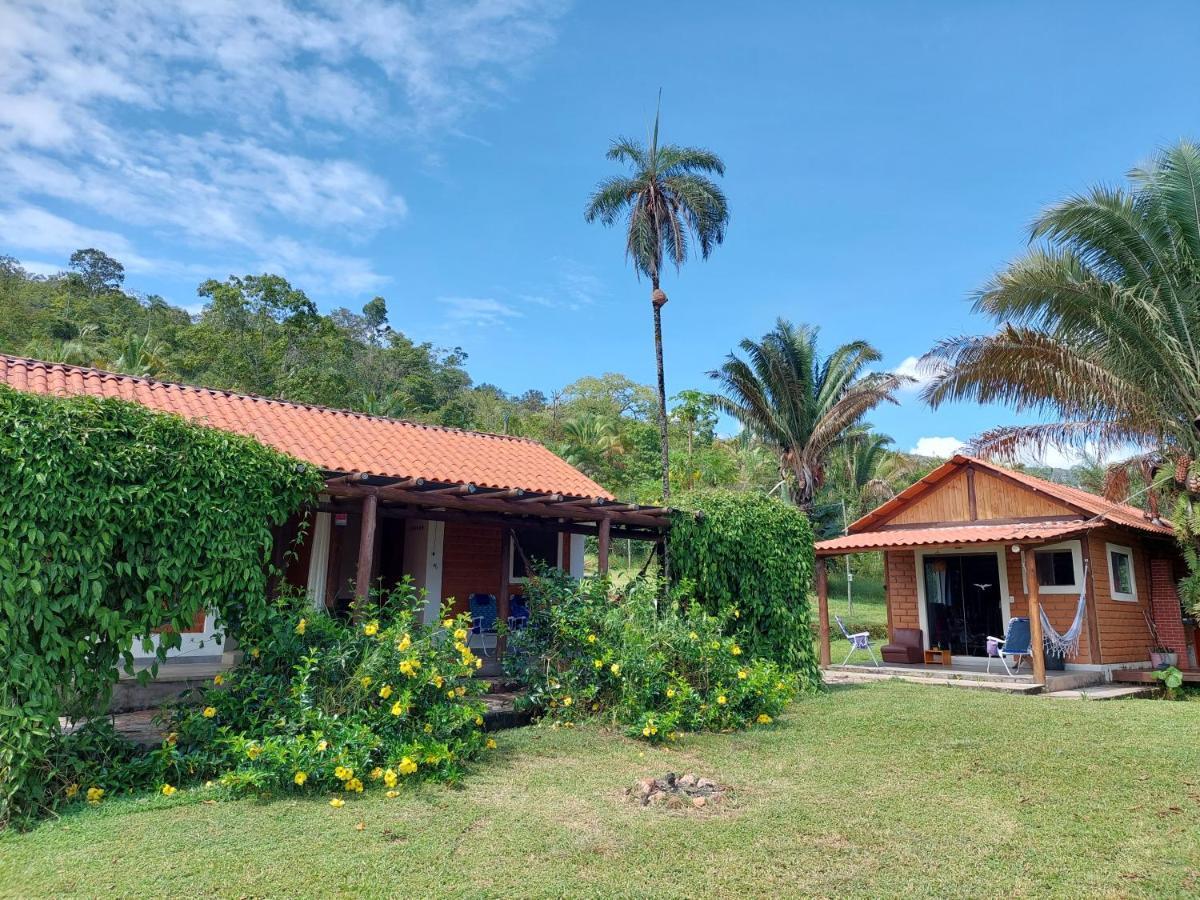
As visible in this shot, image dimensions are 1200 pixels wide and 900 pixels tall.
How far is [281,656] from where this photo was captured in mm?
6480

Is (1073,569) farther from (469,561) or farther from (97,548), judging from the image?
(97,548)

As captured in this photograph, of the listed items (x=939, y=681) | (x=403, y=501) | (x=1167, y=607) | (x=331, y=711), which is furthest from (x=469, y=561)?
(x=1167, y=607)

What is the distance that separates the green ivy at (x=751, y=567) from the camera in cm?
1041

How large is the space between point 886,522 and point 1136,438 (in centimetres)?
584

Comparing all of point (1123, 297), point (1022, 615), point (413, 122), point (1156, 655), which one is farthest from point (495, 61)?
point (1156, 655)

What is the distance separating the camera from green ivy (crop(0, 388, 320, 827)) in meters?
5.06

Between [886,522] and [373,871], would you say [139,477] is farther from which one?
[886,522]

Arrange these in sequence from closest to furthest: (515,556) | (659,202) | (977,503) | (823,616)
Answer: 1. (515,556)
2. (823,616)
3. (977,503)
4. (659,202)

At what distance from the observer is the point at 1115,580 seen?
14.8m

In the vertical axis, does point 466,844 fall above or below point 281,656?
below

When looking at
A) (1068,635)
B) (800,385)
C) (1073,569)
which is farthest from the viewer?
(800,385)

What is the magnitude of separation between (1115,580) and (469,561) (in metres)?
12.6

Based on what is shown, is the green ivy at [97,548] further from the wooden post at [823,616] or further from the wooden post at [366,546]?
the wooden post at [823,616]

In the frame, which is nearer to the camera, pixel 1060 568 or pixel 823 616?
pixel 1060 568
